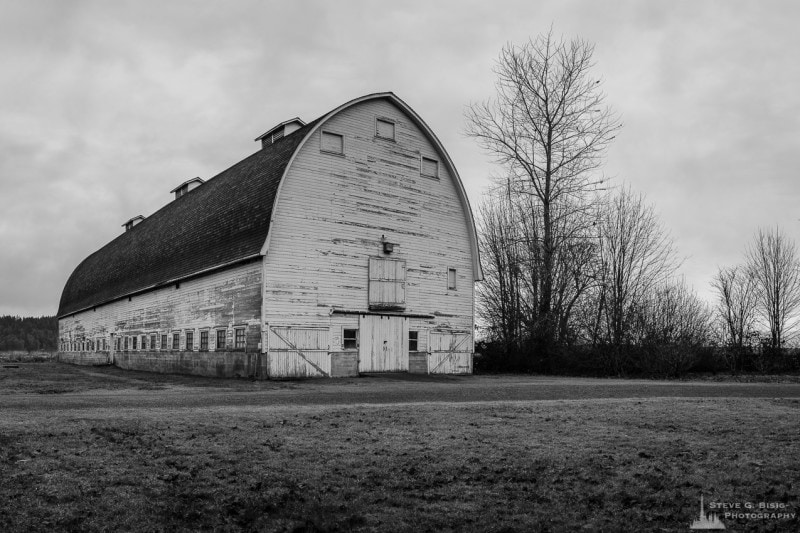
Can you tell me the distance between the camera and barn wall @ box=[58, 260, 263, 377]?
25.8 meters

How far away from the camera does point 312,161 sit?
2680cm

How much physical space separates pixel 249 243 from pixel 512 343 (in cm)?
1481

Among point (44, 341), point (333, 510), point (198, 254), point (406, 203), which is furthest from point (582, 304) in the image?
point (44, 341)

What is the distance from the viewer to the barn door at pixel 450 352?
98.1 ft

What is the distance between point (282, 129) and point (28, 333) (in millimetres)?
138936

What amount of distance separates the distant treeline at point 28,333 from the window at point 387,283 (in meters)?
130

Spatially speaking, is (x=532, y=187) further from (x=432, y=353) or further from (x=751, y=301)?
(x=751, y=301)

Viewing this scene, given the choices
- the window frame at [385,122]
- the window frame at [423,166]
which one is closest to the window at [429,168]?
the window frame at [423,166]

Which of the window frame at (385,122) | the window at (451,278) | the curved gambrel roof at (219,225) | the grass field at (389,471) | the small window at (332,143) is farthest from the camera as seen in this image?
the window at (451,278)

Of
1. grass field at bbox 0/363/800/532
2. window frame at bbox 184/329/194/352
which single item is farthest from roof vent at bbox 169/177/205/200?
grass field at bbox 0/363/800/532

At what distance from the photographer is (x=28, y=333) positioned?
149 m

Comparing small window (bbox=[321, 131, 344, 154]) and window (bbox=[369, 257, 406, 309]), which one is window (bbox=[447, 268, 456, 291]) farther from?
small window (bbox=[321, 131, 344, 154])

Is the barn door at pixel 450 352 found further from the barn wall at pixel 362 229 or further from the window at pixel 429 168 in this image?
the window at pixel 429 168

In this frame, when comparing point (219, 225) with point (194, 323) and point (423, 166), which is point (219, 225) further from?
point (423, 166)
